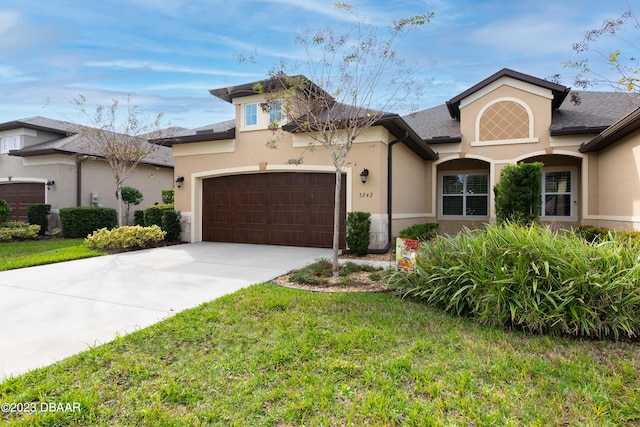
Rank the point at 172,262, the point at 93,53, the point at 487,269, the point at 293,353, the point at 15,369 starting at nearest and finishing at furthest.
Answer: the point at 15,369
the point at 293,353
the point at 487,269
the point at 172,262
the point at 93,53

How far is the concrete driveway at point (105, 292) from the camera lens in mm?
3680

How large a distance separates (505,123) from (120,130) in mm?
13789

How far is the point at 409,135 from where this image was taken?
993 centimetres

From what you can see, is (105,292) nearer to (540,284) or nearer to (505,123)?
(540,284)

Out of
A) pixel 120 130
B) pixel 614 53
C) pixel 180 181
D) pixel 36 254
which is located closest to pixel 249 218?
pixel 180 181

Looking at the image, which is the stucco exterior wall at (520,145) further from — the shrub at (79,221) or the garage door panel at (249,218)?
the shrub at (79,221)

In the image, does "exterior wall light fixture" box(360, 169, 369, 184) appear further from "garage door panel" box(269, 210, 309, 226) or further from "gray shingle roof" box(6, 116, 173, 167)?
"gray shingle roof" box(6, 116, 173, 167)

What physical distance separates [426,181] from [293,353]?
39.8 feet

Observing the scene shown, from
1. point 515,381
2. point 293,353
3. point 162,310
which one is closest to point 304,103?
point 162,310

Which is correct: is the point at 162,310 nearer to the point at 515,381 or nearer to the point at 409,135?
the point at 515,381

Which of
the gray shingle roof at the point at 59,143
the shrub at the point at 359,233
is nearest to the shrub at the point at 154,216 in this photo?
the gray shingle roof at the point at 59,143

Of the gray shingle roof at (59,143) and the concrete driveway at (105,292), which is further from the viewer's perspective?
the gray shingle roof at (59,143)

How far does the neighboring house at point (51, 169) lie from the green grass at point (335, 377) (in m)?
13.6

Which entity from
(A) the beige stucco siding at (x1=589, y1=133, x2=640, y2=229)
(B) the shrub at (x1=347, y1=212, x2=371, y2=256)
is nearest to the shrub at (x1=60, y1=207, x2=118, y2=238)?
(B) the shrub at (x1=347, y1=212, x2=371, y2=256)
